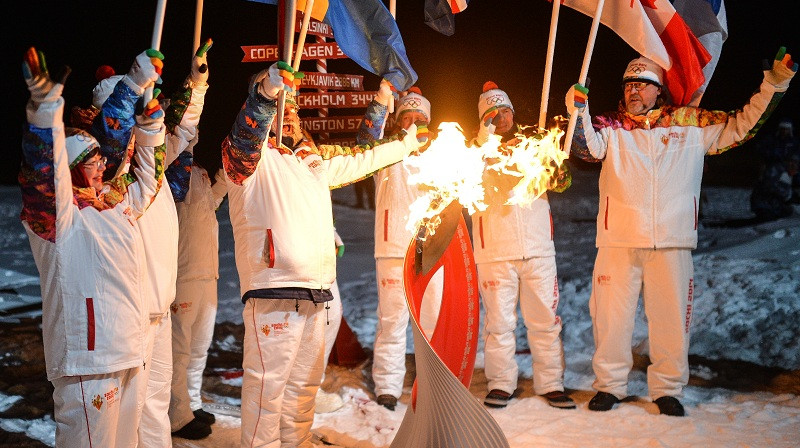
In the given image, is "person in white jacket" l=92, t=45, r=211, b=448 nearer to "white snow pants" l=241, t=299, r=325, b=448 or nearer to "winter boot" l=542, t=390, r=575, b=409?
"white snow pants" l=241, t=299, r=325, b=448

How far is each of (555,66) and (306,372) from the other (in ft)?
24.6

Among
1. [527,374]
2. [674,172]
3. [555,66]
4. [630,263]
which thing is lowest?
[527,374]

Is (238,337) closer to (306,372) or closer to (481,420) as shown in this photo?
(306,372)

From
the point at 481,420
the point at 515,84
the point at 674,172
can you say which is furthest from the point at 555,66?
the point at 481,420

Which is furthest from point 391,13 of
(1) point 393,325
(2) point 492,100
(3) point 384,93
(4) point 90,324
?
(4) point 90,324

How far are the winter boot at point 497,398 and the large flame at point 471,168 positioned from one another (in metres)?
1.49

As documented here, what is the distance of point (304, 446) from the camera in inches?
194

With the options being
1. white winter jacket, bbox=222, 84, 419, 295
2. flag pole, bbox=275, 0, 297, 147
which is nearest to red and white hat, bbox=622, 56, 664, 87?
white winter jacket, bbox=222, 84, 419, 295

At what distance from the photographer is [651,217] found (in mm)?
5812

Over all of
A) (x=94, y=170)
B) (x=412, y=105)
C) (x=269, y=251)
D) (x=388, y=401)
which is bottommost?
(x=388, y=401)

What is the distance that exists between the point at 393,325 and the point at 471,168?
6.41 ft

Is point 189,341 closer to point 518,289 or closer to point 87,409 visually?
point 87,409

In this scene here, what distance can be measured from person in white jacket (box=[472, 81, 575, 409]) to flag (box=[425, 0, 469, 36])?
30.4 inches

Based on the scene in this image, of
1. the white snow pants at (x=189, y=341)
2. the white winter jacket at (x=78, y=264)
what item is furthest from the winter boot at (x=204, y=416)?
the white winter jacket at (x=78, y=264)
